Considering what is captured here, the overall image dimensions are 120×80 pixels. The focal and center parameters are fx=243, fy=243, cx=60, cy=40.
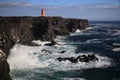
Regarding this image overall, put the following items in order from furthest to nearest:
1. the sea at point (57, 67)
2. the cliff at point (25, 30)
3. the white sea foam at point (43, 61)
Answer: the cliff at point (25, 30) → the white sea foam at point (43, 61) → the sea at point (57, 67)

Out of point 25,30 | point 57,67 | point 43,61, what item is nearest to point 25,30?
point 25,30

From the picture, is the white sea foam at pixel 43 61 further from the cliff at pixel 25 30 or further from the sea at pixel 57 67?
the cliff at pixel 25 30

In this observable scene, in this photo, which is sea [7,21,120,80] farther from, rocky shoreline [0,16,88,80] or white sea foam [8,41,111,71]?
rocky shoreline [0,16,88,80]

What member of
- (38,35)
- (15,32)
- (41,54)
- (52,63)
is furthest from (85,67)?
Result: (38,35)

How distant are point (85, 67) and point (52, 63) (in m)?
7.05

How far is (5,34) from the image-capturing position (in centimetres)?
5112

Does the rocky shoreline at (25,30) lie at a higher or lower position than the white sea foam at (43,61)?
higher

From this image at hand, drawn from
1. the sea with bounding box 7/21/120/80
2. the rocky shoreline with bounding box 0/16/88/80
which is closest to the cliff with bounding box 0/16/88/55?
the rocky shoreline with bounding box 0/16/88/80

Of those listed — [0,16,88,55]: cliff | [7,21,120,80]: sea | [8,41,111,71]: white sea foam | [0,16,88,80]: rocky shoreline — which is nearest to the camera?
[7,21,120,80]: sea

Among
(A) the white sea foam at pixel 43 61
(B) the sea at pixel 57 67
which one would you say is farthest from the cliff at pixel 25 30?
(B) the sea at pixel 57 67

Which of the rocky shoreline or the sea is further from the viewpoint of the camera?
the rocky shoreline

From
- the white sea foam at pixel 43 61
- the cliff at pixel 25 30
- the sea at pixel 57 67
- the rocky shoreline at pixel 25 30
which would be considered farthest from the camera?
the cliff at pixel 25 30

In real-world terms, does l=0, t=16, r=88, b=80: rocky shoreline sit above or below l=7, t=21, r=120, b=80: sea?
above

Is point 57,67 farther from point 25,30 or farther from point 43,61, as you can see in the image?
point 25,30
